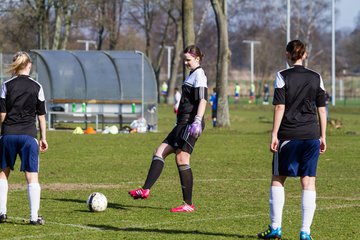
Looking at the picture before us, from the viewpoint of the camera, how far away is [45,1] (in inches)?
1887

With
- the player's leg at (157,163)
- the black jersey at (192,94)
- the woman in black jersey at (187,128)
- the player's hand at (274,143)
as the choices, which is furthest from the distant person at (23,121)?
the player's hand at (274,143)

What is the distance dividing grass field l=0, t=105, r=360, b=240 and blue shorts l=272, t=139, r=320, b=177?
0.77m

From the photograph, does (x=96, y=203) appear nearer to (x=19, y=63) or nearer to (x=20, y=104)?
(x=20, y=104)

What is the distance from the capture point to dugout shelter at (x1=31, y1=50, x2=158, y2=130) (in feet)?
113

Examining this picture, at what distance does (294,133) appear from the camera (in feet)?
30.8

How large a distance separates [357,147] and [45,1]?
86.6 ft

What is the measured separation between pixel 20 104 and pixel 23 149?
511mm

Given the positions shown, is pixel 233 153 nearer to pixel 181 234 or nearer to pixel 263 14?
pixel 181 234

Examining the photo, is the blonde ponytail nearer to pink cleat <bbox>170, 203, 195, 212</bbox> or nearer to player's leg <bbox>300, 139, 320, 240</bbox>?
→ pink cleat <bbox>170, 203, 195, 212</bbox>

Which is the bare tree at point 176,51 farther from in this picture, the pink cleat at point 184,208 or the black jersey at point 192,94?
the pink cleat at point 184,208

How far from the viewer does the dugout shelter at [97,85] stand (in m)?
34.4

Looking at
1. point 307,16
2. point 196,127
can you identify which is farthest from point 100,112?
point 307,16

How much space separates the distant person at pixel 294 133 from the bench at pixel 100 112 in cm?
2469

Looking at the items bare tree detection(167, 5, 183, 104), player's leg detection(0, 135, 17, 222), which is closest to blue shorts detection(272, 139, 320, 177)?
player's leg detection(0, 135, 17, 222)
